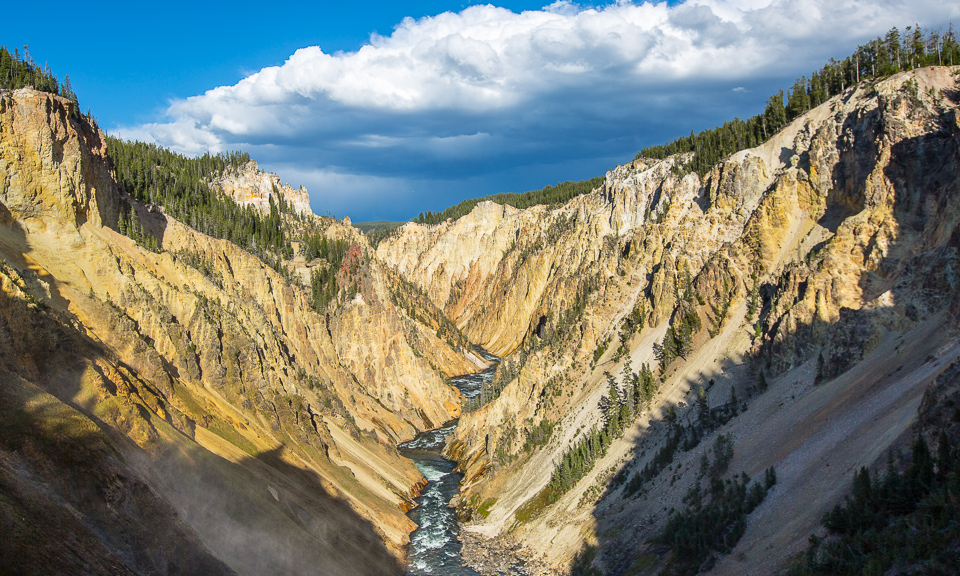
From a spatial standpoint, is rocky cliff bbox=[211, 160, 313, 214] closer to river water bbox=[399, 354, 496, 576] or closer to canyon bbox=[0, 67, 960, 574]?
canyon bbox=[0, 67, 960, 574]

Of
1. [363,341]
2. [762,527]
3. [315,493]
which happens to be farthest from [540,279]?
[762,527]

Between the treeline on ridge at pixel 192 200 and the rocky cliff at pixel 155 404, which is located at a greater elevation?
the treeline on ridge at pixel 192 200

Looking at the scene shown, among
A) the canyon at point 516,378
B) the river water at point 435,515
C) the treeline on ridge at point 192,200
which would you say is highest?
the treeline on ridge at point 192,200

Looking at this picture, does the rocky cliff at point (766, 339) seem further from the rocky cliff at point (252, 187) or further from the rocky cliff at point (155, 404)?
the rocky cliff at point (252, 187)

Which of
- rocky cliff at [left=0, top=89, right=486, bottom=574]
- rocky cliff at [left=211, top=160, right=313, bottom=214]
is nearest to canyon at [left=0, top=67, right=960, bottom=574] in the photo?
rocky cliff at [left=0, top=89, right=486, bottom=574]

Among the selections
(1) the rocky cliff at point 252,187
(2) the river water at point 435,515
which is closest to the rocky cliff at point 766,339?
Answer: (2) the river water at point 435,515

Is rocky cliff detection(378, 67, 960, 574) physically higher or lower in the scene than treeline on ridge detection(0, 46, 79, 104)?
lower

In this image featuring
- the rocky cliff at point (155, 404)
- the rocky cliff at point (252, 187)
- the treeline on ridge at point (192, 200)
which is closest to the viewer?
the rocky cliff at point (155, 404)

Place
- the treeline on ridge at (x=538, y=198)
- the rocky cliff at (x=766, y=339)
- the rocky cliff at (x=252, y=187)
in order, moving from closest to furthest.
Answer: the rocky cliff at (x=766, y=339), the rocky cliff at (x=252, y=187), the treeline on ridge at (x=538, y=198)
